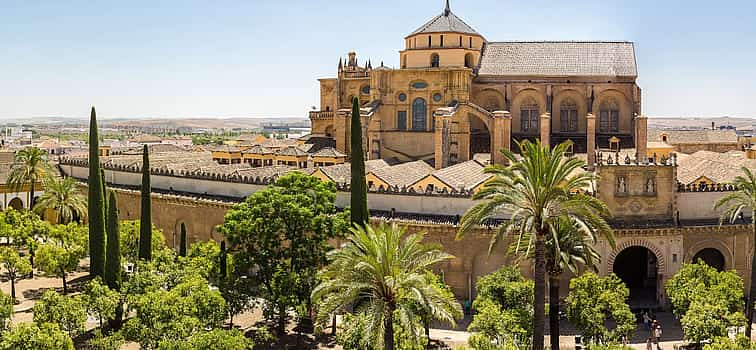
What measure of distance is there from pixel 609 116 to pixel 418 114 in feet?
42.2

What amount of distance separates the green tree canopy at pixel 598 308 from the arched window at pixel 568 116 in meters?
25.2

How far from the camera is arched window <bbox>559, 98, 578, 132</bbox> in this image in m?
48.9

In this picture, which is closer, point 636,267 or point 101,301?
point 101,301

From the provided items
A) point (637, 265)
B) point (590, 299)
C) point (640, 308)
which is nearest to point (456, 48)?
point (637, 265)

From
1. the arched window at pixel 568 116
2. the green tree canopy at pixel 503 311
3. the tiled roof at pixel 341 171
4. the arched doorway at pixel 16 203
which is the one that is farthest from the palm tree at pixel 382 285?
the arched doorway at pixel 16 203

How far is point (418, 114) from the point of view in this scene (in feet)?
159

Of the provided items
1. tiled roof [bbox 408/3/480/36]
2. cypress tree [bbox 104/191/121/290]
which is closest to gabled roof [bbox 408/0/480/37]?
tiled roof [bbox 408/3/480/36]

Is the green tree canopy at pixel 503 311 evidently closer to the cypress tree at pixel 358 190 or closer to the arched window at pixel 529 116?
the cypress tree at pixel 358 190

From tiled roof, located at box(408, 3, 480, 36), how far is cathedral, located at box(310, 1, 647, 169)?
2.9 inches

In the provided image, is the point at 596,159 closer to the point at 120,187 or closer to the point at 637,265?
the point at 637,265

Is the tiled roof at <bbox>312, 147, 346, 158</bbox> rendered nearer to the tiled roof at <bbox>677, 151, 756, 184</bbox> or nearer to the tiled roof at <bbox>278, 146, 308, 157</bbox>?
the tiled roof at <bbox>278, 146, 308, 157</bbox>

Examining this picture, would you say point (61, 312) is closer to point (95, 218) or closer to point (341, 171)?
point (95, 218)

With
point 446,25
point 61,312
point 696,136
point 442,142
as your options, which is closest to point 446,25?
point 446,25

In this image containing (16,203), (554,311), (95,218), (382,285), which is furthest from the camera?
(16,203)
